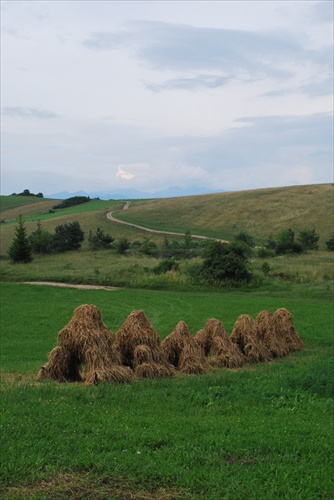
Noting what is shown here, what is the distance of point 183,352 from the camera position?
47.0 ft

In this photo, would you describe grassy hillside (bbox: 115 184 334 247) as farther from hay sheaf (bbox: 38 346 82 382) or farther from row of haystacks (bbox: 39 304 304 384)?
hay sheaf (bbox: 38 346 82 382)

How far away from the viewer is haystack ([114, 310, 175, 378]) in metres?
13.2

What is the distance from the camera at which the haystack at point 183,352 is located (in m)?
14.2

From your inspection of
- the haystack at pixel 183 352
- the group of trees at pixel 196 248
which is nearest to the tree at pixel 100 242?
the group of trees at pixel 196 248

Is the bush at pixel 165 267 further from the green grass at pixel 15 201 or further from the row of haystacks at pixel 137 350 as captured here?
the green grass at pixel 15 201

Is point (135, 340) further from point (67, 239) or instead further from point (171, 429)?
point (67, 239)

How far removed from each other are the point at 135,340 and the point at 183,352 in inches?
62.4

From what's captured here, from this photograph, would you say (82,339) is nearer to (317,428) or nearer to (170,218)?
(317,428)

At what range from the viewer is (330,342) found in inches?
784

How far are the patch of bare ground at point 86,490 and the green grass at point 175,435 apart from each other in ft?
0.05

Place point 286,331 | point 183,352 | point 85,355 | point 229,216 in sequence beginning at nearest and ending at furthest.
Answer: point 85,355
point 183,352
point 286,331
point 229,216

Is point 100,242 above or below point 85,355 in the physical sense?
above

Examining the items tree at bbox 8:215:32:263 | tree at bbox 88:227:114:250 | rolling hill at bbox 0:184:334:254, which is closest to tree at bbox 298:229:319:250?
rolling hill at bbox 0:184:334:254

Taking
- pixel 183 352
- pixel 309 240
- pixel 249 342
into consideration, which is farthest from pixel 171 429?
pixel 309 240
